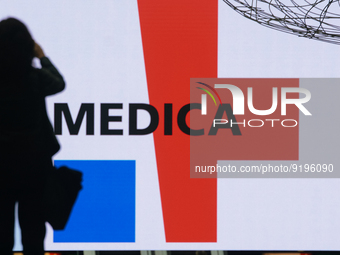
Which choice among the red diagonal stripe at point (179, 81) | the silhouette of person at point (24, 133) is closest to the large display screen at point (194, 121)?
the red diagonal stripe at point (179, 81)

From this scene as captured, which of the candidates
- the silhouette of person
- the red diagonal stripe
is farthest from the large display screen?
the silhouette of person

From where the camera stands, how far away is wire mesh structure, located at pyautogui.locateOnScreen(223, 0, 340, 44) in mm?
1887

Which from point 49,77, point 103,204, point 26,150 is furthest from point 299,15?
point 26,150

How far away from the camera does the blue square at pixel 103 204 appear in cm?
197

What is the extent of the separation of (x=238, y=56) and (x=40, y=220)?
1529 mm

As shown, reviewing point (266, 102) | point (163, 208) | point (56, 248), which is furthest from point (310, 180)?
point (56, 248)

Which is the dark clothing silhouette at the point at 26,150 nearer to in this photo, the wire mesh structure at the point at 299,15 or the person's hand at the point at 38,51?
the person's hand at the point at 38,51

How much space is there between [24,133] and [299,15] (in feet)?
5.61

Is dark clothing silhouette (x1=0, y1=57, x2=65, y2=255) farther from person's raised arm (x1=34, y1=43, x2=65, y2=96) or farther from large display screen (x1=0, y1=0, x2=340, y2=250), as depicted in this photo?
large display screen (x1=0, y1=0, x2=340, y2=250)

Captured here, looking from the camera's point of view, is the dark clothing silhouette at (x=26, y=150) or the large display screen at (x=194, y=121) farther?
the large display screen at (x=194, y=121)

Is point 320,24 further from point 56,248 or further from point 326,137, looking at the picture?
point 56,248

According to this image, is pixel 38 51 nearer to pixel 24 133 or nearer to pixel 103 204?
pixel 24 133

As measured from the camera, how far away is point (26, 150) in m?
1.77

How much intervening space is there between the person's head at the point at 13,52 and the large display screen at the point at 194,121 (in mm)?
158
